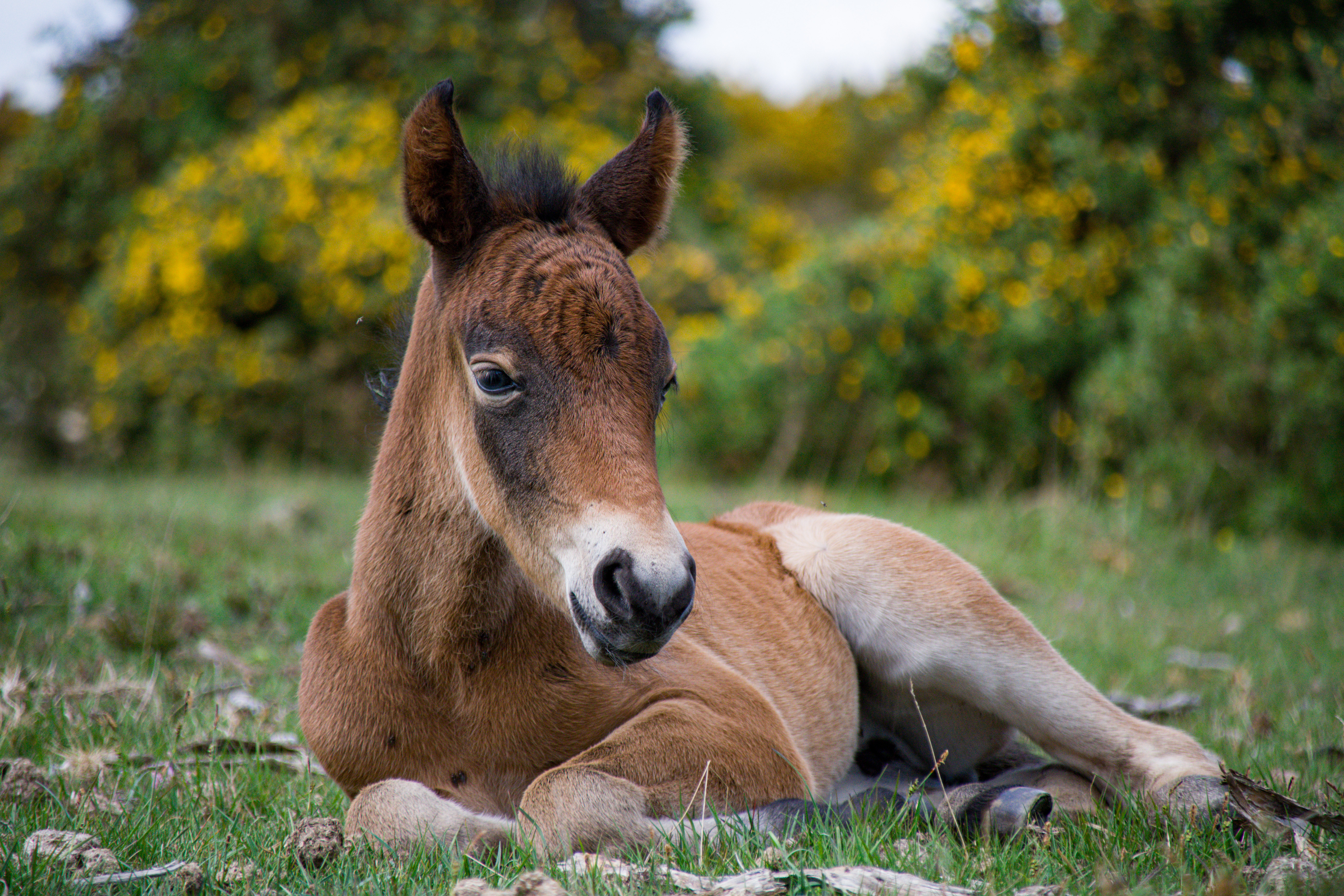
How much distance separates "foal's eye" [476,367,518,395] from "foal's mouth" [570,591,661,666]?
0.54 metres

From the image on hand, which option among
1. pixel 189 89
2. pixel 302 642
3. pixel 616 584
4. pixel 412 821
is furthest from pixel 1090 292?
pixel 189 89

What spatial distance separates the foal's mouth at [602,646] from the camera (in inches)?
87.0

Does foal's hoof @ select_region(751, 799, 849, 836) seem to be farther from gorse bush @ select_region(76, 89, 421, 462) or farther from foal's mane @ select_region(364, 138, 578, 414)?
gorse bush @ select_region(76, 89, 421, 462)

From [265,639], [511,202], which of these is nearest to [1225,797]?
[511,202]

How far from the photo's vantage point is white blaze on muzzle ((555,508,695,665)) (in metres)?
2.09

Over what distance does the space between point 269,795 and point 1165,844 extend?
→ 8.07 feet

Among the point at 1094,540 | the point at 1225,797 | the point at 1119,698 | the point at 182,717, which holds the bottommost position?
the point at 1094,540

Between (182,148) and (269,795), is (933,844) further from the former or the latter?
(182,148)

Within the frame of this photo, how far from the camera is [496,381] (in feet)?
8.05

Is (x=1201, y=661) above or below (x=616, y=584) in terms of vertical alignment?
below

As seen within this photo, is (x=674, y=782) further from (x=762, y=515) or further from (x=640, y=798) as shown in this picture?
(x=762, y=515)

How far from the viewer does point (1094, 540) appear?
7.26 m

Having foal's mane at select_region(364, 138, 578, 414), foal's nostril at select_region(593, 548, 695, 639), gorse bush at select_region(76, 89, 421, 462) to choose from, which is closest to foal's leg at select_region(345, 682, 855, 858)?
foal's nostril at select_region(593, 548, 695, 639)

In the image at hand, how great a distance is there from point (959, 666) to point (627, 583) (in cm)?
165
